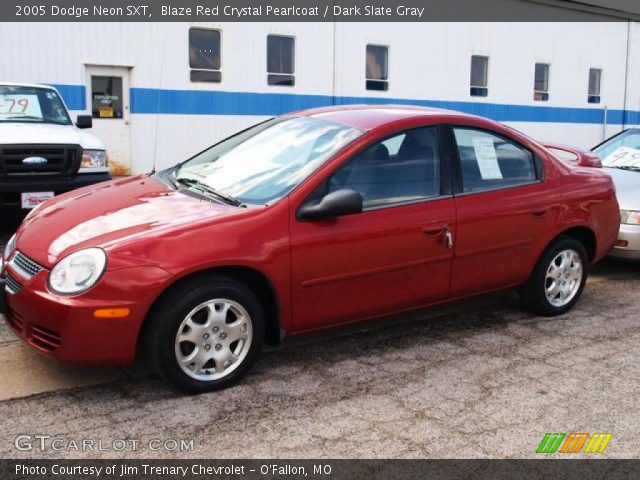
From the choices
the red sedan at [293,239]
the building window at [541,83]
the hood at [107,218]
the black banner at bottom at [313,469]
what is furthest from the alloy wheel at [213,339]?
the building window at [541,83]

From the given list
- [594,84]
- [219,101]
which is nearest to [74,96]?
[219,101]

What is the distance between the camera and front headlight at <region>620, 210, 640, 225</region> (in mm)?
6285

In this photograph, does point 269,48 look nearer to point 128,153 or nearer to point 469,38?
point 128,153

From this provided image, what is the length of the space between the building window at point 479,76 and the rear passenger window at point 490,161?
12.7m

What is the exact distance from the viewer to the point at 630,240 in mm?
6238

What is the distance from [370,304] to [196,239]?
1.18m

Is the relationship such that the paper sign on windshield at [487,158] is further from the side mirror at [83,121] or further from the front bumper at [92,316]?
the side mirror at [83,121]

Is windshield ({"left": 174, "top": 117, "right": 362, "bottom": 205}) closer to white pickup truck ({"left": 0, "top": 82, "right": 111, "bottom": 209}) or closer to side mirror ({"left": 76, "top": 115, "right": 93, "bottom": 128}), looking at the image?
white pickup truck ({"left": 0, "top": 82, "right": 111, "bottom": 209})

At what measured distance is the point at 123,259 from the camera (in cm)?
335

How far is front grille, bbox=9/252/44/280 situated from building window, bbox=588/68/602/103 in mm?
19351

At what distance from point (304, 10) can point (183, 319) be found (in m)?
11.4

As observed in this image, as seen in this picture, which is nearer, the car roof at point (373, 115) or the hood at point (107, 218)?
the hood at point (107, 218)

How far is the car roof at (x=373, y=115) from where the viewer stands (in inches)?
170

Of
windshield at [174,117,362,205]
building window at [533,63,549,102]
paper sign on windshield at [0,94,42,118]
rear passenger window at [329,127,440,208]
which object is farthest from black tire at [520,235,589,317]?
building window at [533,63,549,102]
